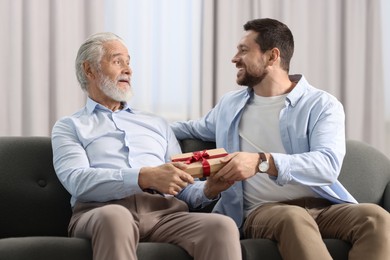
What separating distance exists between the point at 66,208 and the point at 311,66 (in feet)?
6.66

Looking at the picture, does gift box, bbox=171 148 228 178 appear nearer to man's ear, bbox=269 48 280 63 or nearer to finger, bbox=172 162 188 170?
finger, bbox=172 162 188 170

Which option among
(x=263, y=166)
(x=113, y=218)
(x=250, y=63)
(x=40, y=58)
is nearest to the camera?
(x=113, y=218)

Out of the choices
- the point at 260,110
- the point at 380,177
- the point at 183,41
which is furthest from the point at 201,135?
the point at 183,41

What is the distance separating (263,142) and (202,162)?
1.33 feet

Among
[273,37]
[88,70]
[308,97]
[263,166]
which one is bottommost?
[263,166]

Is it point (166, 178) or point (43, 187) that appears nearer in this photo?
point (166, 178)

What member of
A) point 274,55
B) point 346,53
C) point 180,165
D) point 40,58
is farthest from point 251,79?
point 346,53

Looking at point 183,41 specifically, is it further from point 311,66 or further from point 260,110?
point 260,110

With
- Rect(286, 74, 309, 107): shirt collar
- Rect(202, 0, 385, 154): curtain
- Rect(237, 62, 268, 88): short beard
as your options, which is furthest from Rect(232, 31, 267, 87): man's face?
Rect(202, 0, 385, 154): curtain

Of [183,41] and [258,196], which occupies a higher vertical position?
[183,41]

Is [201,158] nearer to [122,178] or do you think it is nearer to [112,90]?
[122,178]

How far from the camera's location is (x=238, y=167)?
97.8 inches

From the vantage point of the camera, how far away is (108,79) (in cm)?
288

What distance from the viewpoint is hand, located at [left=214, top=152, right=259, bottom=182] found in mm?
2488
